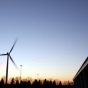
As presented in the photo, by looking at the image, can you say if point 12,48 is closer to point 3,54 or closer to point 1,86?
point 3,54

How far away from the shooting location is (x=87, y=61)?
1542 centimetres

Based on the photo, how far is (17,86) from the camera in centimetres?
8575

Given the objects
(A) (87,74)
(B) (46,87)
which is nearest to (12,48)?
(A) (87,74)

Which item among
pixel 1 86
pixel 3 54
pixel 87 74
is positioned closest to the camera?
pixel 87 74

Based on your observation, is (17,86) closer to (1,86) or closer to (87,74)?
(1,86)

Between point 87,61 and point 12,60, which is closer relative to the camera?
point 87,61

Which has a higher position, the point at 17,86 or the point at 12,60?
the point at 12,60

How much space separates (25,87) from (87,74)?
69.0 meters

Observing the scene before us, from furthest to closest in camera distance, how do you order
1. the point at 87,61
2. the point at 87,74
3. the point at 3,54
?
1. the point at 3,54
2. the point at 87,74
3. the point at 87,61

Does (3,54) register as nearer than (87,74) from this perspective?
No

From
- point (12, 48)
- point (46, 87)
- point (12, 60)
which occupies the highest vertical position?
point (12, 48)

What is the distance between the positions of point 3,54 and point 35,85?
6440 cm

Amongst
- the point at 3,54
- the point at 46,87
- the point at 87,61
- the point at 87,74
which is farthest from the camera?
the point at 46,87

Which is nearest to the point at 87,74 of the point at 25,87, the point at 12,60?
the point at 12,60
